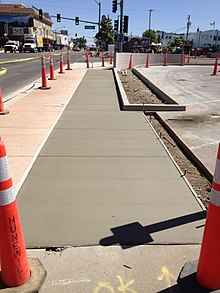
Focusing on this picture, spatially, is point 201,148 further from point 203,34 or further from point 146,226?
point 203,34

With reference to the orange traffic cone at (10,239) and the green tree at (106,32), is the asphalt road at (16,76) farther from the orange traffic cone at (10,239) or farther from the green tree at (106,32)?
the green tree at (106,32)

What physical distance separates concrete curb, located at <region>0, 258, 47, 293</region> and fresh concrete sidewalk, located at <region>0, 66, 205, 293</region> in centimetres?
6

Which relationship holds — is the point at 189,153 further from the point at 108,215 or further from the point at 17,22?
the point at 17,22

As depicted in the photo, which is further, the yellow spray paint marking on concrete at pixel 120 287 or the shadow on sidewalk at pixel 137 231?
the shadow on sidewalk at pixel 137 231

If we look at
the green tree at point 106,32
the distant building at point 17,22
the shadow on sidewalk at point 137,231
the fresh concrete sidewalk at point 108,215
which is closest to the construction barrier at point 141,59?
the fresh concrete sidewalk at point 108,215

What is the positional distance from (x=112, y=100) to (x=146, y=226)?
6.80m

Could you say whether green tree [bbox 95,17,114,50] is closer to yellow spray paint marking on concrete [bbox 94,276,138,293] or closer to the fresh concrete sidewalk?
the fresh concrete sidewalk

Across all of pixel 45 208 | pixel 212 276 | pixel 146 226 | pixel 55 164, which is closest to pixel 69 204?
pixel 45 208

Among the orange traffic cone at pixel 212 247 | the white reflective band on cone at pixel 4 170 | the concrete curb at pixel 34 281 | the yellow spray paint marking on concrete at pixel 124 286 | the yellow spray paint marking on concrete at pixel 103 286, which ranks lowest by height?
the yellow spray paint marking on concrete at pixel 124 286

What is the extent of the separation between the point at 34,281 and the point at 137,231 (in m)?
1.10

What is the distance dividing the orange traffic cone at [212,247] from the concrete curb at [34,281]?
1.24 meters

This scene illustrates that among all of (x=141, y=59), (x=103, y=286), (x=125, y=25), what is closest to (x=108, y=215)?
(x=103, y=286)

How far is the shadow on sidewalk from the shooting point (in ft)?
9.02

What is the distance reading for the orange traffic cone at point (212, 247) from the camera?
2035 millimetres
